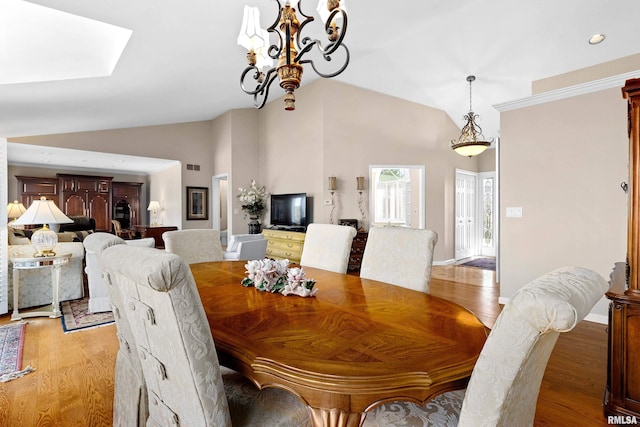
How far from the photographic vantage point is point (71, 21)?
8.70 ft

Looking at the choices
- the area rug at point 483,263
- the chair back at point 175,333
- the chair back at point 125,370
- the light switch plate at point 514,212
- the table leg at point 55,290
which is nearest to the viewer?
the chair back at point 175,333

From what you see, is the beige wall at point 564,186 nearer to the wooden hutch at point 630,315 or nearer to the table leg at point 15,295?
the wooden hutch at point 630,315

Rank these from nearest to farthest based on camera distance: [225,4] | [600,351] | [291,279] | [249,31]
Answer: [291,279], [249,31], [600,351], [225,4]

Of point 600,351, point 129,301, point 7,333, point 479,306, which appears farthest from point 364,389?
point 7,333

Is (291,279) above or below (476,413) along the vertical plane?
above

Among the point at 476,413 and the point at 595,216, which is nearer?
the point at 476,413

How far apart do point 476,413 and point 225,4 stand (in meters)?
3.34

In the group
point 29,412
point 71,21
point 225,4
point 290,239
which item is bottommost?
point 29,412

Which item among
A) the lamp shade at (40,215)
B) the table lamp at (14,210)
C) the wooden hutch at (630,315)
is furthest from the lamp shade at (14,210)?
the wooden hutch at (630,315)

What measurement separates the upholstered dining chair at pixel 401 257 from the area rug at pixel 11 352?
2531 millimetres

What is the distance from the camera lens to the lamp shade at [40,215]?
3.21 m

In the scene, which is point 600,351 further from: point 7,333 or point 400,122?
point 7,333

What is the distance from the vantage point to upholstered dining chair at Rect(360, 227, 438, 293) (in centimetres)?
184

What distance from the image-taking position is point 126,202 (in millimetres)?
9102
